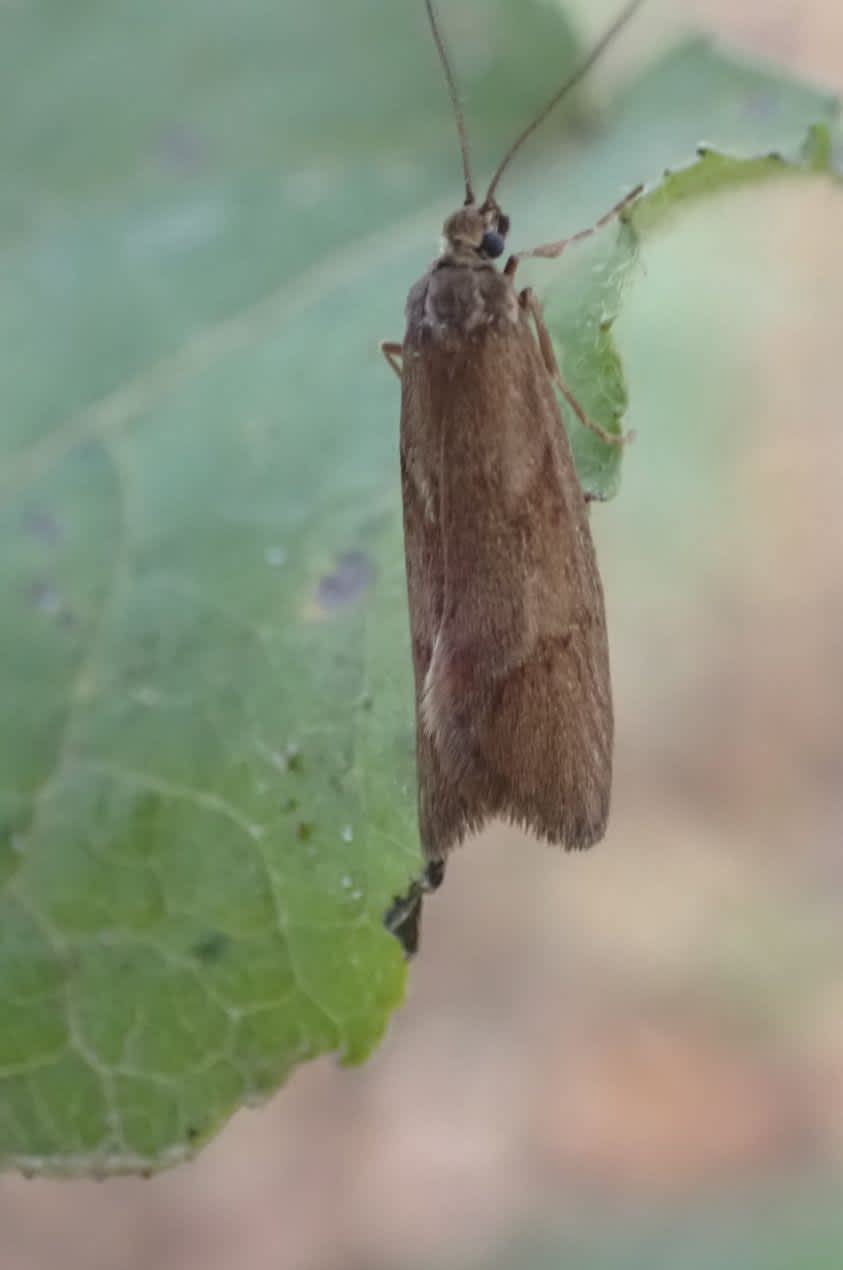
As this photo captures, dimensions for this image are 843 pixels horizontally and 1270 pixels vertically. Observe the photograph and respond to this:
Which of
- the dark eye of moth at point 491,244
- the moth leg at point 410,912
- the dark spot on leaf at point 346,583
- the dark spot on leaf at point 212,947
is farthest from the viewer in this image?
the dark eye of moth at point 491,244

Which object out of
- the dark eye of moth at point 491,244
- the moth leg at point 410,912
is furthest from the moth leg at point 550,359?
the moth leg at point 410,912

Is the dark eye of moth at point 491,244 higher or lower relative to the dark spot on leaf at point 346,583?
higher

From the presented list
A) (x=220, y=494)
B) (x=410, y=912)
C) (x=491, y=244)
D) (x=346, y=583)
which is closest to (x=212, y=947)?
(x=410, y=912)

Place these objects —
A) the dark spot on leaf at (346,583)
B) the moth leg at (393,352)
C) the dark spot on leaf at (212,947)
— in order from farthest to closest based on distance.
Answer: the moth leg at (393,352)
the dark spot on leaf at (346,583)
the dark spot on leaf at (212,947)

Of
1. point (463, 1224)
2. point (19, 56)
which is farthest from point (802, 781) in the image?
point (19, 56)

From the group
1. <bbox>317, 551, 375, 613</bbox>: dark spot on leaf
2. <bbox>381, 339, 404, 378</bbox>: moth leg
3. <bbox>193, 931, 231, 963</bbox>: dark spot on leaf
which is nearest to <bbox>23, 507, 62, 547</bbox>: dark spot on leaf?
<bbox>317, 551, 375, 613</bbox>: dark spot on leaf

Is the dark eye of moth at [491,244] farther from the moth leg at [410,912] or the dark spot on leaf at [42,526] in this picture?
the moth leg at [410,912]

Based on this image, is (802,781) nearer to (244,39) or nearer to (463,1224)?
(463,1224)

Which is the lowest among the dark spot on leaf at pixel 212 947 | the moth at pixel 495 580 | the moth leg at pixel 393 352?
the dark spot on leaf at pixel 212 947
